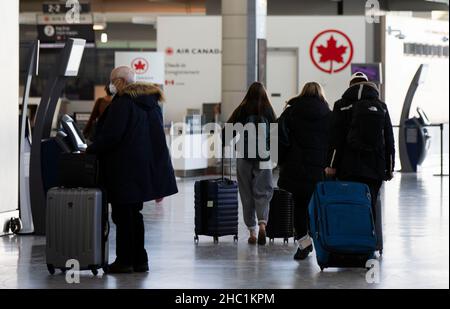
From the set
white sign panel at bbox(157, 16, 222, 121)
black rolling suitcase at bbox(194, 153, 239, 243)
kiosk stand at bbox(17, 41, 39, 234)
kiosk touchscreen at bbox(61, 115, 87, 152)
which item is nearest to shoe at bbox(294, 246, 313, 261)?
black rolling suitcase at bbox(194, 153, 239, 243)

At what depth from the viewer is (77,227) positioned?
675cm

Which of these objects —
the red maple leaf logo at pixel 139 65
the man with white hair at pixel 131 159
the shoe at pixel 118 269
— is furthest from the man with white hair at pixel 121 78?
the red maple leaf logo at pixel 139 65

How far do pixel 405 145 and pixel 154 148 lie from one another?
42.2 ft

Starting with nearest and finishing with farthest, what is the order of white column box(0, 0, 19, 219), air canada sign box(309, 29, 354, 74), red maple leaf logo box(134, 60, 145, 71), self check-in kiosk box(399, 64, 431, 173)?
white column box(0, 0, 19, 219) < red maple leaf logo box(134, 60, 145, 71) < self check-in kiosk box(399, 64, 431, 173) < air canada sign box(309, 29, 354, 74)

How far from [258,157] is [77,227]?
224cm

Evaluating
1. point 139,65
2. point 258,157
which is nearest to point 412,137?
point 139,65

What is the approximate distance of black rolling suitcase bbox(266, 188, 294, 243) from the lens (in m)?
8.84

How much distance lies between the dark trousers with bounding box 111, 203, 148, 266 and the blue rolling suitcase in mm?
Result: 1169

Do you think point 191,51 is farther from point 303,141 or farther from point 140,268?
point 140,268

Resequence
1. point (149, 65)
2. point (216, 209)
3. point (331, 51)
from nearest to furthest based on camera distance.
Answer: point (216, 209)
point (149, 65)
point (331, 51)

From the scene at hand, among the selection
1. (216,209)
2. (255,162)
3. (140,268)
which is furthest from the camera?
(216,209)

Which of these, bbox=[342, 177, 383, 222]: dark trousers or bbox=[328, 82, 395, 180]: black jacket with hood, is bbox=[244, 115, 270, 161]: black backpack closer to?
bbox=[328, 82, 395, 180]: black jacket with hood
